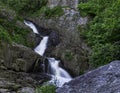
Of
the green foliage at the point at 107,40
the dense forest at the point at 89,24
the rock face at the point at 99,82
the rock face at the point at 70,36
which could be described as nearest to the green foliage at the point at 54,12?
the dense forest at the point at 89,24

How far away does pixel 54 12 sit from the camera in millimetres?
Answer: 36594

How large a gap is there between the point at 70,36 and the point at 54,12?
15.6 feet

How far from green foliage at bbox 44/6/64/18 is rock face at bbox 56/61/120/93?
22.5 metres

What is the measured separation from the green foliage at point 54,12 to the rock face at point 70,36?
1.30 feet

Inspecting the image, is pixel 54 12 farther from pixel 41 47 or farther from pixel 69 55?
pixel 69 55

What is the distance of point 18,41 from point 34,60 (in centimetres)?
314

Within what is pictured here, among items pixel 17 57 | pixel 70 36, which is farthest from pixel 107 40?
pixel 70 36

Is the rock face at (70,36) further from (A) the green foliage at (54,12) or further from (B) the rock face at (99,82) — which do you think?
(B) the rock face at (99,82)

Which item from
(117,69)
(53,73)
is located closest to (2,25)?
(53,73)

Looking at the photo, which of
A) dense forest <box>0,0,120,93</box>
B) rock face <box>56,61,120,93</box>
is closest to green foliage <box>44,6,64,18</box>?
dense forest <box>0,0,120,93</box>

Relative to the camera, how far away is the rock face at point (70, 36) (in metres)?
30.2

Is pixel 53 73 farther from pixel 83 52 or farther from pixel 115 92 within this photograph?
pixel 115 92

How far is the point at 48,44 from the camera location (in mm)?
33156

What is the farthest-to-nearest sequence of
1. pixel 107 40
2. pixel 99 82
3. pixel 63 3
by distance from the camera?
pixel 63 3, pixel 107 40, pixel 99 82
